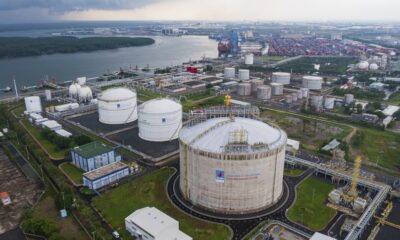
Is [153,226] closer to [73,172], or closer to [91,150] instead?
[73,172]

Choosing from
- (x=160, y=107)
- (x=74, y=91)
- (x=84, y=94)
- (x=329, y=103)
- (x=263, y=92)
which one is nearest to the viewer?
(x=160, y=107)

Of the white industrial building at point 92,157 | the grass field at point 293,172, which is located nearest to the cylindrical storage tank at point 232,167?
the grass field at point 293,172

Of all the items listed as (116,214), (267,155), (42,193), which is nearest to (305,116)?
(267,155)

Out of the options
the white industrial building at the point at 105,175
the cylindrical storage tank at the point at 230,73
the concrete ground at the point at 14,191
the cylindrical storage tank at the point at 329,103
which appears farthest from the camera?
the cylindrical storage tank at the point at 230,73

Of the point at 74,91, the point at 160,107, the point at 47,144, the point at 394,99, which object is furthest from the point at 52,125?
the point at 394,99

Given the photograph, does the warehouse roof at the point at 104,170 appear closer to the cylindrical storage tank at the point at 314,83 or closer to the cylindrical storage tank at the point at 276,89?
the cylindrical storage tank at the point at 276,89

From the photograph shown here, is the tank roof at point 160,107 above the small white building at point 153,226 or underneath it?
above

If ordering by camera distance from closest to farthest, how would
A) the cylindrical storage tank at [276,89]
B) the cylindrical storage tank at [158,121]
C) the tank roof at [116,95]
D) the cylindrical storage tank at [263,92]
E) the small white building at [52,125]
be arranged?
the cylindrical storage tank at [158,121] → the small white building at [52,125] → the tank roof at [116,95] → the cylindrical storage tank at [263,92] → the cylindrical storage tank at [276,89]
